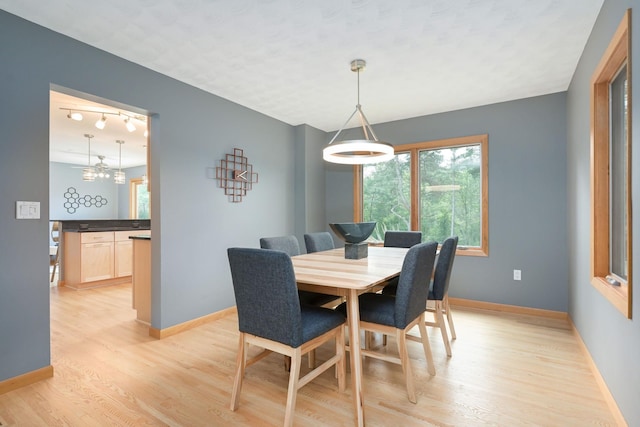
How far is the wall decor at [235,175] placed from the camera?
136 inches

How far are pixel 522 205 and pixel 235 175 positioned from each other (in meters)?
3.13

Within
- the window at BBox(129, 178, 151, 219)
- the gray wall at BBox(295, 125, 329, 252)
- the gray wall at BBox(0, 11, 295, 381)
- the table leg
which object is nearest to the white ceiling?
the gray wall at BBox(0, 11, 295, 381)

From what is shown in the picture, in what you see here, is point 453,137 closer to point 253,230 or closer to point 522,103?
point 522,103

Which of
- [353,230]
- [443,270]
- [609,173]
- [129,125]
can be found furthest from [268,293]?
[129,125]

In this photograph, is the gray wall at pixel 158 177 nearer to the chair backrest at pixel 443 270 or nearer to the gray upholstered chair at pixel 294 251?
the gray upholstered chair at pixel 294 251

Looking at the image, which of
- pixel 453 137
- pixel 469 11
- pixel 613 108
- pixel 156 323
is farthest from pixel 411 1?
pixel 156 323

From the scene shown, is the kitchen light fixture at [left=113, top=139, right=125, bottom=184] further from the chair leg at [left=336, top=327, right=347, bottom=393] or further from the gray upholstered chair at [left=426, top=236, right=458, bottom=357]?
the gray upholstered chair at [left=426, top=236, right=458, bottom=357]

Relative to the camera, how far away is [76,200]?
768cm

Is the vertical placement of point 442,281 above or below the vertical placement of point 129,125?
below

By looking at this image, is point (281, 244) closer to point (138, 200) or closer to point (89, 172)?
point (89, 172)

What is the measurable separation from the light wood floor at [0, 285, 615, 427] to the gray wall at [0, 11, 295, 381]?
1.15 ft

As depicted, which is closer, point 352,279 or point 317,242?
point 352,279

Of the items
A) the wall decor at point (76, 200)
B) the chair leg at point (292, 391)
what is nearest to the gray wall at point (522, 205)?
the chair leg at point (292, 391)

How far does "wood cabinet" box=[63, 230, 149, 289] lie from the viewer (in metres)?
4.60
